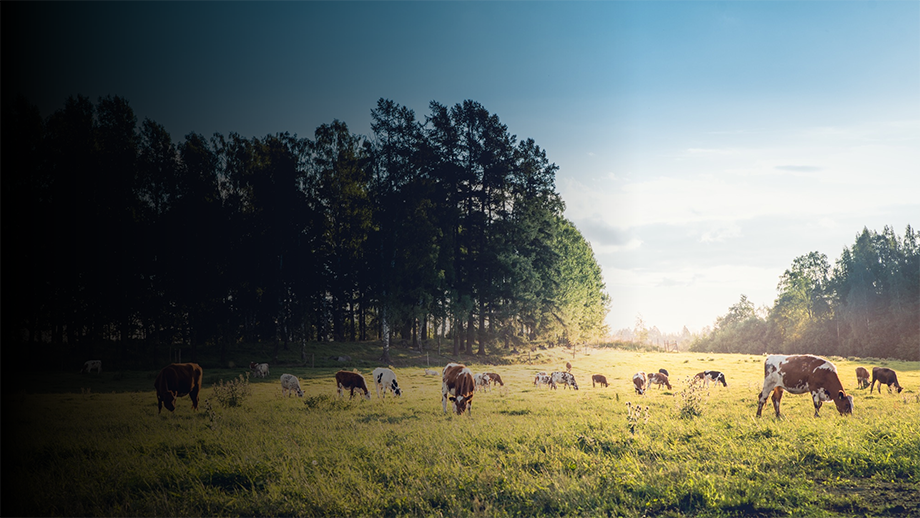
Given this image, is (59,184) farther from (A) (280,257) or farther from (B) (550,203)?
(B) (550,203)

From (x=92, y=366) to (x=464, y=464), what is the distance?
89.0ft

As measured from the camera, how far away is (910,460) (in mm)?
7953

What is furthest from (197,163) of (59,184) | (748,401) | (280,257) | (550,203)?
(748,401)

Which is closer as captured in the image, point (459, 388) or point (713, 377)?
point (459, 388)

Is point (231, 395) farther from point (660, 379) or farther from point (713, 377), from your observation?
point (713, 377)

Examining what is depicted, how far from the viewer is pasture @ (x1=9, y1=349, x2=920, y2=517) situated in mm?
6527

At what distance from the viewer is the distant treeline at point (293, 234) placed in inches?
638

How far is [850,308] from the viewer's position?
65.8m

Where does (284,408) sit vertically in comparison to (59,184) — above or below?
below

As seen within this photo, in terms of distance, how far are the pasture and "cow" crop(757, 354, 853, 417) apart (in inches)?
22.0

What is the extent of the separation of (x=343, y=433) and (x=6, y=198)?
25.8 ft

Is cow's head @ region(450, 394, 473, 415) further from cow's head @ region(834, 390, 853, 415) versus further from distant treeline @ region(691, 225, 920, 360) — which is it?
distant treeline @ region(691, 225, 920, 360)

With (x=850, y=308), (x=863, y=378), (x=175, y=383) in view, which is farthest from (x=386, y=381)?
(x=850, y=308)

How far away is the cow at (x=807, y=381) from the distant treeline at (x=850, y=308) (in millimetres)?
59068
